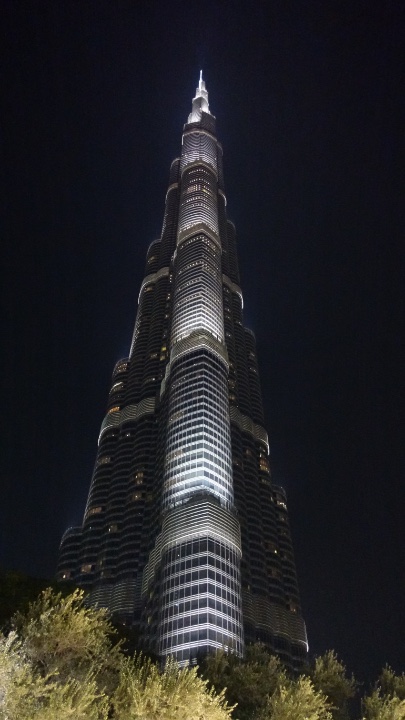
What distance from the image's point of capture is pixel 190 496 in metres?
114

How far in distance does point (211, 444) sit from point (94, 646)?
92917 millimetres

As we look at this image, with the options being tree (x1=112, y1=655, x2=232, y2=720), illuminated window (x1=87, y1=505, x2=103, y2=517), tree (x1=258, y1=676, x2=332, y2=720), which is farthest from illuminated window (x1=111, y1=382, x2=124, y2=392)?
tree (x1=112, y1=655, x2=232, y2=720)

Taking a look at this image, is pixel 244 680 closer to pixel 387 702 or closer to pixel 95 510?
pixel 387 702

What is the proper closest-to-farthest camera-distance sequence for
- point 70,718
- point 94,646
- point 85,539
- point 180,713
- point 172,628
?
point 70,718 → point 180,713 → point 94,646 → point 172,628 → point 85,539

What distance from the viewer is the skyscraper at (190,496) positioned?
98438 mm

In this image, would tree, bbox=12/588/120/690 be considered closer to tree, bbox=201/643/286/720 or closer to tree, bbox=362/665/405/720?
tree, bbox=201/643/286/720

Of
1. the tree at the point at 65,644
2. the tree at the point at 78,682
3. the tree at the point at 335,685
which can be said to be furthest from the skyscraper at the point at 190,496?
the tree at the point at 78,682

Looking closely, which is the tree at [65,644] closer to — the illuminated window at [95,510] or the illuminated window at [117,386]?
the illuminated window at [95,510]

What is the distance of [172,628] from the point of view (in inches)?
3681

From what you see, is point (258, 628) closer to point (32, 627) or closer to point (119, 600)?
point (119, 600)

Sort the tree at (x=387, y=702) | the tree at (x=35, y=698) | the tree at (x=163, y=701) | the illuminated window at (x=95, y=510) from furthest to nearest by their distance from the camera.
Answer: the illuminated window at (x=95, y=510), the tree at (x=387, y=702), the tree at (x=163, y=701), the tree at (x=35, y=698)

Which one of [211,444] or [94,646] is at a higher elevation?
[211,444]

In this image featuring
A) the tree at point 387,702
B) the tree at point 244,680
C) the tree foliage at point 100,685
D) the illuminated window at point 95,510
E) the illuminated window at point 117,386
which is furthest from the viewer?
the illuminated window at point 117,386

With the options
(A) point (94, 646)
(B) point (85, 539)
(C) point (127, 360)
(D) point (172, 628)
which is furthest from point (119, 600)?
(A) point (94, 646)
